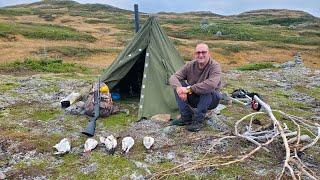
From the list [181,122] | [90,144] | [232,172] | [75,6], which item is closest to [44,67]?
[181,122]

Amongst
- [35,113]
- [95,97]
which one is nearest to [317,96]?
[95,97]

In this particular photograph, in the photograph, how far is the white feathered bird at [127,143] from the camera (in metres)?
9.88

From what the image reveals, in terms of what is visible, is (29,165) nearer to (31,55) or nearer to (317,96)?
(317,96)

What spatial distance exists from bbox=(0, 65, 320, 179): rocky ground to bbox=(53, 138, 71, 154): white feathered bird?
5.9 inches

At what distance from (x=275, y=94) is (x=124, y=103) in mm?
6442

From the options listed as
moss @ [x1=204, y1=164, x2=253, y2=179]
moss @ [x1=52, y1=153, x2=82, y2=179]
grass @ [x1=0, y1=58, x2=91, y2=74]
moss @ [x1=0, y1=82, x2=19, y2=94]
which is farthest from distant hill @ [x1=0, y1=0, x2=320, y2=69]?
moss @ [x1=204, y1=164, x2=253, y2=179]

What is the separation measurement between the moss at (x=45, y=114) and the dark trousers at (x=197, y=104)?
3881 mm

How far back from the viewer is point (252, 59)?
134 ft

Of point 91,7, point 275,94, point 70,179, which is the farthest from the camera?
point 91,7

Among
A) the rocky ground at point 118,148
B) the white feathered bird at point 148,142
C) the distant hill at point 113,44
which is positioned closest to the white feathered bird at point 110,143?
the rocky ground at point 118,148

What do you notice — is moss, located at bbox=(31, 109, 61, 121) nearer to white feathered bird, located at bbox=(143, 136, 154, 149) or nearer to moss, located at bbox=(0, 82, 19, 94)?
moss, located at bbox=(0, 82, 19, 94)

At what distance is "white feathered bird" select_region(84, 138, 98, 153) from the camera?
32.7 ft

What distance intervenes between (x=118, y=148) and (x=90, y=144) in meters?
0.62

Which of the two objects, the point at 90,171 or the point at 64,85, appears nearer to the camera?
the point at 90,171
